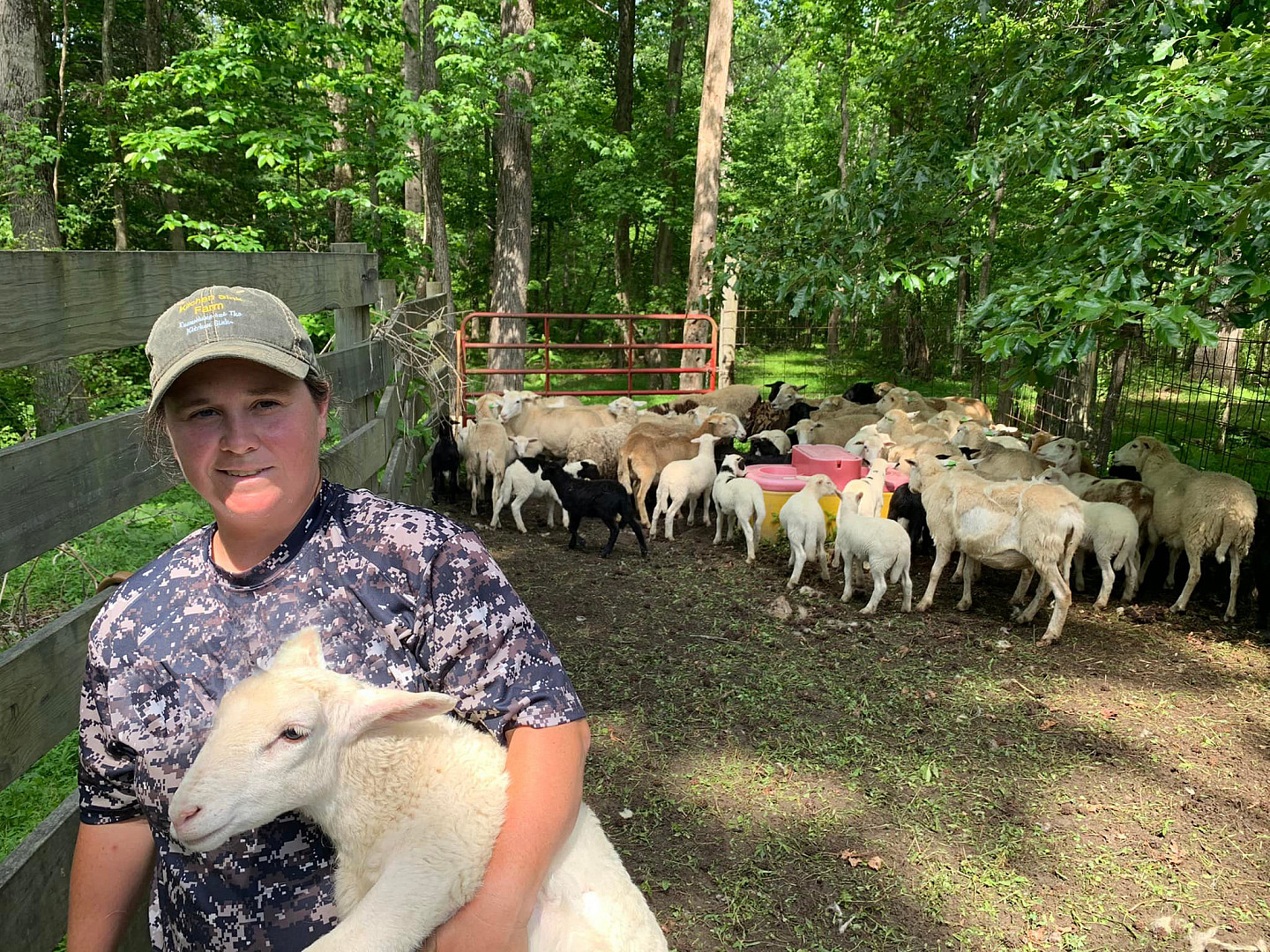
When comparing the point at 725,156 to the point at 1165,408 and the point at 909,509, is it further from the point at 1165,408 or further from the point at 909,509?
the point at 909,509

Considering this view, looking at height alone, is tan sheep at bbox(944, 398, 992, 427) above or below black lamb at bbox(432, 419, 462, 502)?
above

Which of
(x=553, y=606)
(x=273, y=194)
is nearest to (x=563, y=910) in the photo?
(x=553, y=606)

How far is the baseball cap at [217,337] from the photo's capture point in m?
1.33

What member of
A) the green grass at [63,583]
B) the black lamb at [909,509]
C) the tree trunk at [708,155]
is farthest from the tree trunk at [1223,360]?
the tree trunk at [708,155]

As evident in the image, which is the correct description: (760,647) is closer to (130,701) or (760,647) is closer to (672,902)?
(672,902)

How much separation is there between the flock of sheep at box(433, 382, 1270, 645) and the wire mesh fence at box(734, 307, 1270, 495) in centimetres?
102

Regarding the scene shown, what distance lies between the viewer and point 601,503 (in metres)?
7.85

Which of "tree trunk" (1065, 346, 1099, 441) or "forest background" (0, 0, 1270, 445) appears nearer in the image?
"forest background" (0, 0, 1270, 445)

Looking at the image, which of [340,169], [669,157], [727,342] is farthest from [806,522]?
[669,157]

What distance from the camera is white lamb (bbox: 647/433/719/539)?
27.9 feet

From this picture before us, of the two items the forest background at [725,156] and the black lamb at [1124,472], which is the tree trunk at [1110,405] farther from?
the black lamb at [1124,472]

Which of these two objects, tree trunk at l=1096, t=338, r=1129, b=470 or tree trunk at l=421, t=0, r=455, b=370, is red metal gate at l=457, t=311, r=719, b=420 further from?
tree trunk at l=1096, t=338, r=1129, b=470

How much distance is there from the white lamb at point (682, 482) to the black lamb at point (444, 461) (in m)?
2.43

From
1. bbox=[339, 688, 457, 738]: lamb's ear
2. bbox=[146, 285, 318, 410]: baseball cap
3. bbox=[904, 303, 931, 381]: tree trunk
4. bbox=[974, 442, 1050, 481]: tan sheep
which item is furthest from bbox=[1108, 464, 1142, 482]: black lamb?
bbox=[904, 303, 931, 381]: tree trunk
